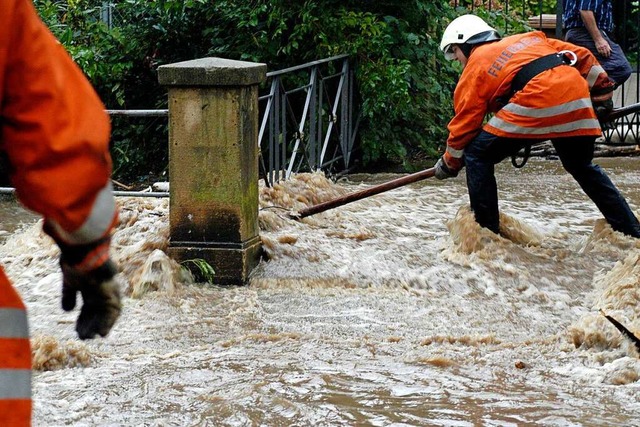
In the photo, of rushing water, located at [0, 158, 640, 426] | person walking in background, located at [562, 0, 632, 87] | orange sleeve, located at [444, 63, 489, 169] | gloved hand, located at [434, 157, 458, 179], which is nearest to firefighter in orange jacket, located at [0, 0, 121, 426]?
rushing water, located at [0, 158, 640, 426]

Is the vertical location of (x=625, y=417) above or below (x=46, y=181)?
below

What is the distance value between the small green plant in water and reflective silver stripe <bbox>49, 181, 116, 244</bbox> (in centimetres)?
450

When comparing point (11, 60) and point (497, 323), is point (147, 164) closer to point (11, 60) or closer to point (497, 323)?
point (497, 323)

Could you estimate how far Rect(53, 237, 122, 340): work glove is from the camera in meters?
2.23

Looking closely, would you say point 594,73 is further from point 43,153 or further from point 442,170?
point 43,153

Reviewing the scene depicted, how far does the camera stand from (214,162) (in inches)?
260

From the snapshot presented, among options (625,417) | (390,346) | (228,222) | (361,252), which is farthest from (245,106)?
(625,417)

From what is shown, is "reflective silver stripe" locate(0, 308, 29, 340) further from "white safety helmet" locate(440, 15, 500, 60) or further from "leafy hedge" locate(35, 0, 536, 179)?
"leafy hedge" locate(35, 0, 536, 179)

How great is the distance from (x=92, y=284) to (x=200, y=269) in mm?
4413

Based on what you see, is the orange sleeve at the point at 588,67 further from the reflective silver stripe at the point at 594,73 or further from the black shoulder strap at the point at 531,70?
the black shoulder strap at the point at 531,70

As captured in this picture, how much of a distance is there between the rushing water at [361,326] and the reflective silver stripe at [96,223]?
7.78 ft

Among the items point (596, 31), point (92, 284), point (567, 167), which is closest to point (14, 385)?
point (92, 284)

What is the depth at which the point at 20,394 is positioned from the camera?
2.16m

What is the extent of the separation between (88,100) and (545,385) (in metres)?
3.19
